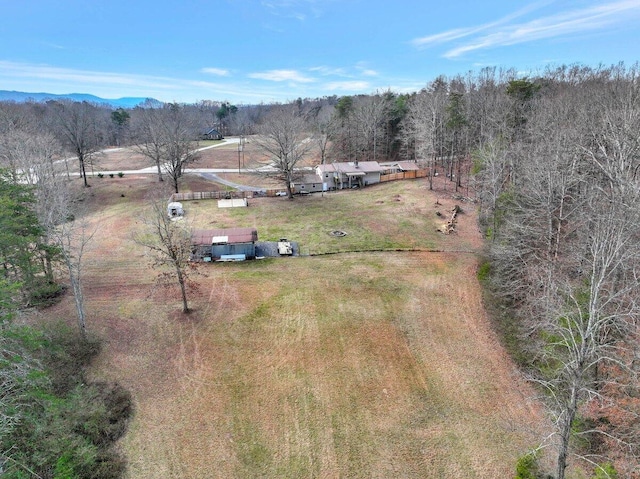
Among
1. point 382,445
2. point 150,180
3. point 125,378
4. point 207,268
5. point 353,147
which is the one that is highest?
point 353,147

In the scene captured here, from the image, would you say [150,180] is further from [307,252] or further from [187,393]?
[187,393]

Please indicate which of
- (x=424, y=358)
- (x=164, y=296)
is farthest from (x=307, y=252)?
(x=424, y=358)

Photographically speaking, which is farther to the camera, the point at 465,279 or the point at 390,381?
the point at 465,279

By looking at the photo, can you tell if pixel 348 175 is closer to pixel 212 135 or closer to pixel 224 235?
pixel 224 235

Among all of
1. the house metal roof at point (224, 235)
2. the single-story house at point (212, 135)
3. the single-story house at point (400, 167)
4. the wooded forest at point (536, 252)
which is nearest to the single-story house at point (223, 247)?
the house metal roof at point (224, 235)

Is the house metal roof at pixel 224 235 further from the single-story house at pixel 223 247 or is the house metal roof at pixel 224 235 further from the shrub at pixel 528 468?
the shrub at pixel 528 468

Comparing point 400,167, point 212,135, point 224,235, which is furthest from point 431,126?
point 212,135
